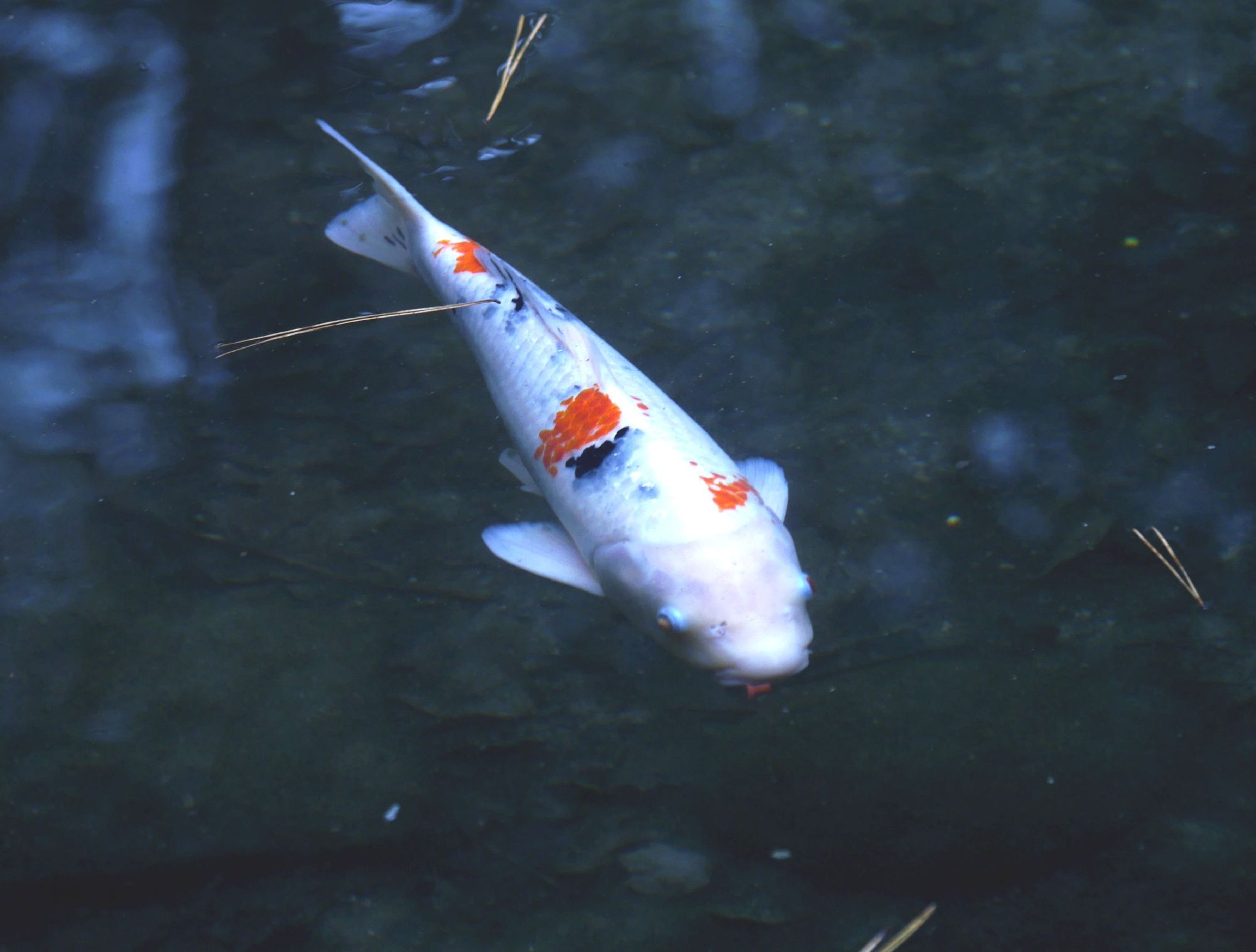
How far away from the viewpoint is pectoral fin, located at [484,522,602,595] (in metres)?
2.81

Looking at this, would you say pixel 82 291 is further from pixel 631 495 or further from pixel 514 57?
pixel 631 495

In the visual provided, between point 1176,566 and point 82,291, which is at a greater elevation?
point 82,291

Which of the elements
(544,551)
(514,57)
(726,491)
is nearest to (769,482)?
(726,491)

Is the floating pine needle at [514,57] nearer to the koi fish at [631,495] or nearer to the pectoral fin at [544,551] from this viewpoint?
the koi fish at [631,495]

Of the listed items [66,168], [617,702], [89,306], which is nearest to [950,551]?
[617,702]

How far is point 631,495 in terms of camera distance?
103 inches

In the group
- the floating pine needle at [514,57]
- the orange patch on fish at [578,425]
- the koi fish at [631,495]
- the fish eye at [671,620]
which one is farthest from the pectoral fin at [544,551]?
the floating pine needle at [514,57]

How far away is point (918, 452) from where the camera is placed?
3.43 meters

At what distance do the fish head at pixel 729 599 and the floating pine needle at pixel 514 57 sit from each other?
9.45ft

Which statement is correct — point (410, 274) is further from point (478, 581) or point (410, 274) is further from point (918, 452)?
point (918, 452)

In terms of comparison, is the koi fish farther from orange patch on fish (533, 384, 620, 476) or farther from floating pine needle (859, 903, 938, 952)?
floating pine needle (859, 903, 938, 952)

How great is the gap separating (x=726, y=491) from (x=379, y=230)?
1.98 meters

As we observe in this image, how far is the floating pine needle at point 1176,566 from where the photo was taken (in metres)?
3.11

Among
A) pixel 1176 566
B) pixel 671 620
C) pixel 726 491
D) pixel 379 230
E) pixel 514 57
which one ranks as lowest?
pixel 1176 566
